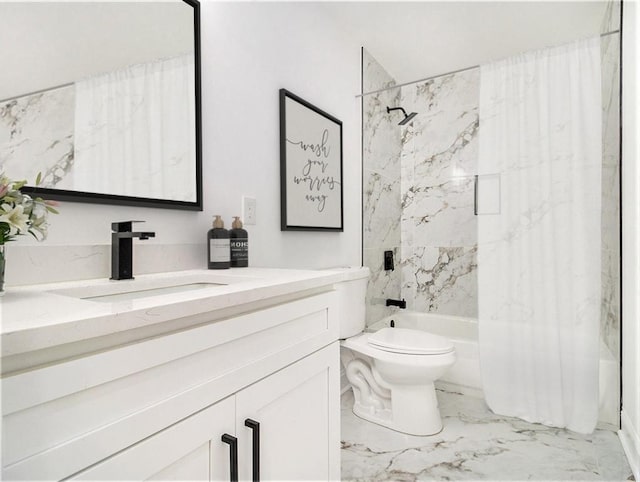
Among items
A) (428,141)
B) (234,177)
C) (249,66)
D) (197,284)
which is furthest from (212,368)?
(428,141)

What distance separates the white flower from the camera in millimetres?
666

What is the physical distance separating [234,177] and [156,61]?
0.47 meters

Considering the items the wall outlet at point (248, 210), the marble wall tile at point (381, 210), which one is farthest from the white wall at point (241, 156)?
the marble wall tile at point (381, 210)

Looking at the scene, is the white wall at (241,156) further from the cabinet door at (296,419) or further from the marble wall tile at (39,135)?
the cabinet door at (296,419)

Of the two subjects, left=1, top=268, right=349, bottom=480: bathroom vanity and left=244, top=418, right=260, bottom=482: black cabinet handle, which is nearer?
left=1, top=268, right=349, bottom=480: bathroom vanity

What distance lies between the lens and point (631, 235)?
1638 mm

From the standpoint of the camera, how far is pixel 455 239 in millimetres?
2990

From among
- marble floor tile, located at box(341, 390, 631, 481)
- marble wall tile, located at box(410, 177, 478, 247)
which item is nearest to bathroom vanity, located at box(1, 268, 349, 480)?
marble floor tile, located at box(341, 390, 631, 481)

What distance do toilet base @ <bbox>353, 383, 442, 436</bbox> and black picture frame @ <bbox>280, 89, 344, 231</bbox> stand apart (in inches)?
37.1

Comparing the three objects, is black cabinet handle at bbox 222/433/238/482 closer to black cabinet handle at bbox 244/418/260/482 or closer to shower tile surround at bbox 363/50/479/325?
black cabinet handle at bbox 244/418/260/482

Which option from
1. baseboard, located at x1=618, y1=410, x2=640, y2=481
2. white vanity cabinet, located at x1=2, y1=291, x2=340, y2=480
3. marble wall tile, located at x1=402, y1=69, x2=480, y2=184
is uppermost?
marble wall tile, located at x1=402, y1=69, x2=480, y2=184

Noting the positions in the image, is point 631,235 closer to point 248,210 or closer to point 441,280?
point 441,280

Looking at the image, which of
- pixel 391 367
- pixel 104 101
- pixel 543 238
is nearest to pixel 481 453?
pixel 391 367

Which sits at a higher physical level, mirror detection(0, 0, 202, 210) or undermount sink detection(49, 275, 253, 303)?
mirror detection(0, 0, 202, 210)
